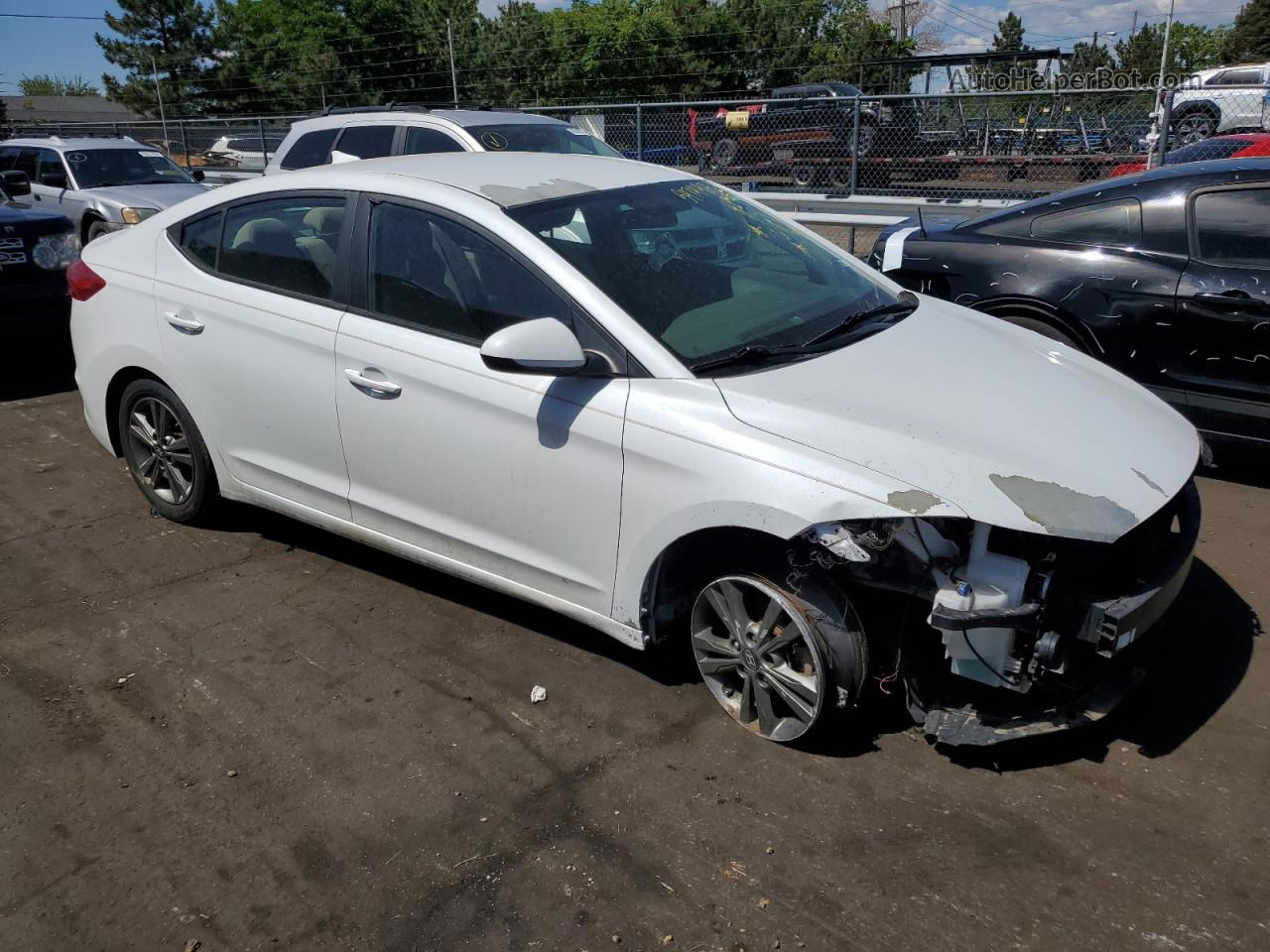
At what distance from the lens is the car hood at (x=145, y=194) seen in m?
11.4

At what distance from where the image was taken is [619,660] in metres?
3.82

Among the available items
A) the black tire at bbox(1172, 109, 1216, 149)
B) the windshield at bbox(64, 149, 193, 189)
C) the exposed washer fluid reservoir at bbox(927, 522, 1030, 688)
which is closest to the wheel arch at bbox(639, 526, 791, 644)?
the exposed washer fluid reservoir at bbox(927, 522, 1030, 688)

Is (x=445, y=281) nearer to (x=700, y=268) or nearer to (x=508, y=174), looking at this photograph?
(x=508, y=174)

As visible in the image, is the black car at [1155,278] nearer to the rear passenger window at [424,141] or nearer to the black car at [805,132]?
the rear passenger window at [424,141]

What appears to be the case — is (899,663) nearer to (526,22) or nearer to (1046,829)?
(1046,829)

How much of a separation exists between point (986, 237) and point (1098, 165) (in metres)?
5.99

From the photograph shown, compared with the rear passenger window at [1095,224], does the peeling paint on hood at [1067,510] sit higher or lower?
lower

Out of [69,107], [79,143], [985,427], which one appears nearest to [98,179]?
[79,143]

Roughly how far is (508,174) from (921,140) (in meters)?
8.74

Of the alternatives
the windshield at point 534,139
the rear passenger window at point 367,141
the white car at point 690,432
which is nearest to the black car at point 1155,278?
the white car at point 690,432

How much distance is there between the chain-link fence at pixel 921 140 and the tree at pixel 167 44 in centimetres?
5185

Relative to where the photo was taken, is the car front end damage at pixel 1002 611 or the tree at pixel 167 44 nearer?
the car front end damage at pixel 1002 611

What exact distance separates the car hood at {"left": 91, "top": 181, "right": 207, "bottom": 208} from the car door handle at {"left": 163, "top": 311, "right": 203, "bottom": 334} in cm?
760

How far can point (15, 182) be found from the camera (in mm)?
8359
